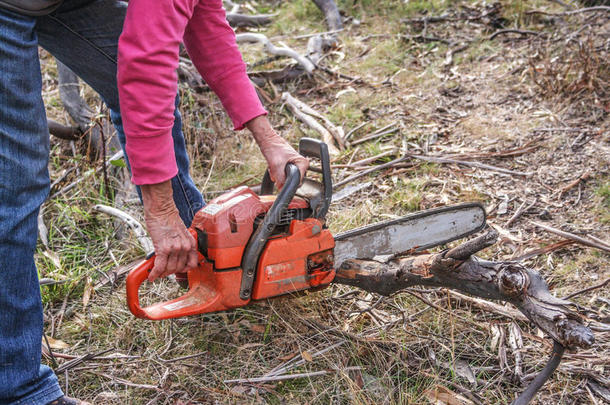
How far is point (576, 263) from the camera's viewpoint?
8.66ft

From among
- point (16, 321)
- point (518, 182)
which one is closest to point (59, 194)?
point (16, 321)

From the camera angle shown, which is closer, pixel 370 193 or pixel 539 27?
pixel 370 193

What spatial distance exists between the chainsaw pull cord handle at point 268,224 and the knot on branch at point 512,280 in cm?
84

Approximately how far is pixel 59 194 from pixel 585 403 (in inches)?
134

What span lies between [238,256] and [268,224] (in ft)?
0.60

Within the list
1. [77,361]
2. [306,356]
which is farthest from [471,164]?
[77,361]

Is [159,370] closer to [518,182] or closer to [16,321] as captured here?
[16,321]

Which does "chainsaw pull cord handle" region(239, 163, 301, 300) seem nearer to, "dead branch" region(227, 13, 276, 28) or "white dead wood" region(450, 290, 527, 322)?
"white dead wood" region(450, 290, 527, 322)

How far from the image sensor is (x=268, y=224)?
6.63 feet

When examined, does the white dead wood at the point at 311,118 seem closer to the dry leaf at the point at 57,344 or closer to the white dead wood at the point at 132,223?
the white dead wood at the point at 132,223

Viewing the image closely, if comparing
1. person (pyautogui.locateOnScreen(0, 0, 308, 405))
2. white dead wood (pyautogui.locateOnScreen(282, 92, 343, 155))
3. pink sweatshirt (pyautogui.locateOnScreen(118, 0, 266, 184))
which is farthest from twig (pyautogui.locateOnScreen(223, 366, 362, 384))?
white dead wood (pyautogui.locateOnScreen(282, 92, 343, 155))

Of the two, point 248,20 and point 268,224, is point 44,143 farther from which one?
point 248,20

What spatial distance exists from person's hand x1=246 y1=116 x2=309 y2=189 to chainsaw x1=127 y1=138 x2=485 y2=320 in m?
0.08

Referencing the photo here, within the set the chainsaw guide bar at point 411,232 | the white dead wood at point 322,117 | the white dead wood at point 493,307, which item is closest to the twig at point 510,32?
the white dead wood at point 322,117
